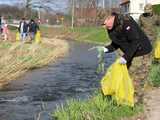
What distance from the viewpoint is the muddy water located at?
1293 centimetres

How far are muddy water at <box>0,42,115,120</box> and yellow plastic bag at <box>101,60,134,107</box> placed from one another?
5.81 ft

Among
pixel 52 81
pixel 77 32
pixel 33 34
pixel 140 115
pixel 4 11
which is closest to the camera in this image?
pixel 140 115

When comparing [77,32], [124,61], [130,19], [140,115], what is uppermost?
[130,19]

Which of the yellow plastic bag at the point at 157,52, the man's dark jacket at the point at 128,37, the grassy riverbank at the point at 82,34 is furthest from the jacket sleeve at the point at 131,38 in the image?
the grassy riverbank at the point at 82,34

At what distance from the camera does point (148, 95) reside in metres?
12.6

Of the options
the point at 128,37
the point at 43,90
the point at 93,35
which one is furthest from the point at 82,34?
the point at 128,37

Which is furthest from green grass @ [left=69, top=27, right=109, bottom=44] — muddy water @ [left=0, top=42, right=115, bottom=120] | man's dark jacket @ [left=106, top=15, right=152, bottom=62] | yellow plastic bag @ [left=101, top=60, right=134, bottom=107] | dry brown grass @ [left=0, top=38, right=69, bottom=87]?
yellow plastic bag @ [left=101, top=60, right=134, bottom=107]

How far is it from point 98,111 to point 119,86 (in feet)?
2.08

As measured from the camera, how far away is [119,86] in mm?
10414

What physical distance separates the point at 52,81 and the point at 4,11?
97.4 m

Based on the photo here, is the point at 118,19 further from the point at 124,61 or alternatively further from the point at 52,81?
the point at 52,81

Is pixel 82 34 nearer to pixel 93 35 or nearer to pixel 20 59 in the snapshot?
pixel 93 35

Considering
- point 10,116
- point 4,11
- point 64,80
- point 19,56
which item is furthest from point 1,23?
point 4,11

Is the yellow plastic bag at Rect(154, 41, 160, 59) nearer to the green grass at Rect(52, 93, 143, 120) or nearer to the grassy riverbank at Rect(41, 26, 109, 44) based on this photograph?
the green grass at Rect(52, 93, 143, 120)
